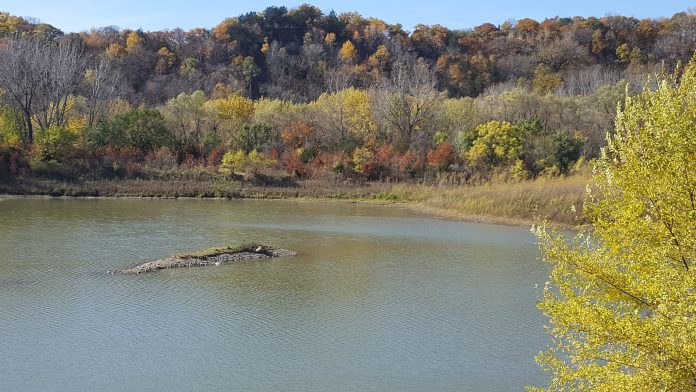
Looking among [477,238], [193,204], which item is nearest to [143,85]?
[193,204]

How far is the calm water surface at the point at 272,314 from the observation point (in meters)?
10.2

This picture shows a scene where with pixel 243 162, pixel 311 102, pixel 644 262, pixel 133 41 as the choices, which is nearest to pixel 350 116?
pixel 311 102

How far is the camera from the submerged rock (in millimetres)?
17875

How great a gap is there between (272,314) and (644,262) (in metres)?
8.32

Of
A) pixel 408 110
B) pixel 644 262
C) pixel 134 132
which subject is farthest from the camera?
pixel 408 110

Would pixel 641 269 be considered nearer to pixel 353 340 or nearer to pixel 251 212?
pixel 353 340

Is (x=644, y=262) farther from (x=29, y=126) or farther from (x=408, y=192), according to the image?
(x=29, y=126)

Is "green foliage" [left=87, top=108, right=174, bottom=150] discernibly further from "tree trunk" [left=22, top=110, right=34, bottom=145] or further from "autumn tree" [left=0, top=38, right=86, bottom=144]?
"tree trunk" [left=22, top=110, right=34, bottom=145]

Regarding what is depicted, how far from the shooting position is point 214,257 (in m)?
19.3

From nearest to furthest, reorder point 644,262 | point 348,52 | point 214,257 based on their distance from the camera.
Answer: point 644,262 < point 214,257 < point 348,52

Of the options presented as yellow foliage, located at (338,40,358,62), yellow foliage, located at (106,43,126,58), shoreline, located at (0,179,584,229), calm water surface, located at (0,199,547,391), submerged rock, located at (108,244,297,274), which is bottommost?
calm water surface, located at (0,199,547,391)

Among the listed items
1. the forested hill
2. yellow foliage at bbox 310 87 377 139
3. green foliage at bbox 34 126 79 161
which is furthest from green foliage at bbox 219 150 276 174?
the forested hill

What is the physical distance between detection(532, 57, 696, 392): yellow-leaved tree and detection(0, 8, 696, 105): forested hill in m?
57.0

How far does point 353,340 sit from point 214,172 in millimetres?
32492
